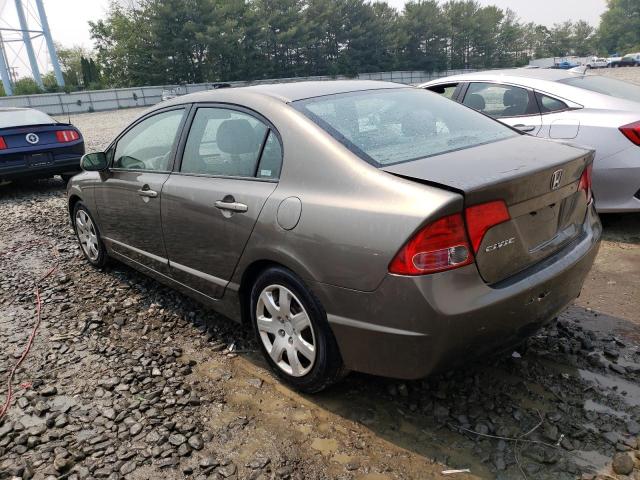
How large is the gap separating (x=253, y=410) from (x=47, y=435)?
3.38 feet

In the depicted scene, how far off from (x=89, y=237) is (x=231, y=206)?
2.63 m

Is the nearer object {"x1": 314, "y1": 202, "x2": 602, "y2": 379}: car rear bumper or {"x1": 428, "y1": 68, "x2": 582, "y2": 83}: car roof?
{"x1": 314, "y1": 202, "x2": 602, "y2": 379}: car rear bumper

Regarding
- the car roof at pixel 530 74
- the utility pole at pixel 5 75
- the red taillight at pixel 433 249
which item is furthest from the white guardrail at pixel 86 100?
the red taillight at pixel 433 249

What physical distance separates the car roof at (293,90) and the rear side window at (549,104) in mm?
2324

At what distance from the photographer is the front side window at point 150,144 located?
3598 millimetres

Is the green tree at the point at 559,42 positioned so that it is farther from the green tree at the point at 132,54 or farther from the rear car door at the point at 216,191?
the rear car door at the point at 216,191

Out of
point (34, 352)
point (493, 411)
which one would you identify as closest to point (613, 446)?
point (493, 411)

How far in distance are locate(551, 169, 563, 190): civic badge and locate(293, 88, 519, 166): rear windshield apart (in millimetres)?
452

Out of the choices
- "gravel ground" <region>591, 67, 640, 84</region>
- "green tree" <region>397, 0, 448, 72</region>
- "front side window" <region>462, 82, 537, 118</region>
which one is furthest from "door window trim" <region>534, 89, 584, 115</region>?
"green tree" <region>397, 0, 448, 72</region>

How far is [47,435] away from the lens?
262 cm

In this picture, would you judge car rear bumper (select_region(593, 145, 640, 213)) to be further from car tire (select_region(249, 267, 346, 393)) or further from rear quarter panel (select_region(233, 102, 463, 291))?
car tire (select_region(249, 267, 346, 393))

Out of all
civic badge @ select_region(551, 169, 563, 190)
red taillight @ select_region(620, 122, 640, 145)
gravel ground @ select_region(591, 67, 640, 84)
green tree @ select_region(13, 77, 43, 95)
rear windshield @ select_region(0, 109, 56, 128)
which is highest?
green tree @ select_region(13, 77, 43, 95)

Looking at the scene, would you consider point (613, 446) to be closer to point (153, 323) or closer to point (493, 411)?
point (493, 411)

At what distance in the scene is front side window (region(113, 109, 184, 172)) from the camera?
360 centimetres
